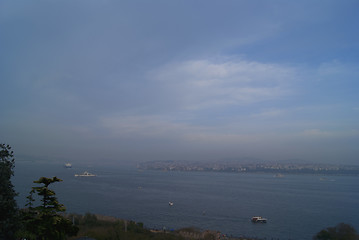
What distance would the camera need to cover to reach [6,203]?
407 cm

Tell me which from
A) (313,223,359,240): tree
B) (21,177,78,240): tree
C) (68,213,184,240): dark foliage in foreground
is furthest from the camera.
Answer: (313,223,359,240): tree

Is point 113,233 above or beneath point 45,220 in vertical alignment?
beneath

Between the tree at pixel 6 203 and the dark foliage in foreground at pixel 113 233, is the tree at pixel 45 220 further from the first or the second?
the dark foliage in foreground at pixel 113 233

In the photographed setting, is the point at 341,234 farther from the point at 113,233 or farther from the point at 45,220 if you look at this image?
the point at 45,220

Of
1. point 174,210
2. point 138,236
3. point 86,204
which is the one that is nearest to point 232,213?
point 174,210

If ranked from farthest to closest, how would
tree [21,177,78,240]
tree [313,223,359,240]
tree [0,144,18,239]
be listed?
tree [313,223,359,240], tree [21,177,78,240], tree [0,144,18,239]

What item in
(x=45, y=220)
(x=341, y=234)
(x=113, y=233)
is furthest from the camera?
(x=341, y=234)

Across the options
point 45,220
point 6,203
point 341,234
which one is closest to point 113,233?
point 45,220

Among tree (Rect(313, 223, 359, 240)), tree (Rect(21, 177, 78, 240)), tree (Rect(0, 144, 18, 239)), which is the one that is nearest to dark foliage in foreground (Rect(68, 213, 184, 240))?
tree (Rect(21, 177, 78, 240))

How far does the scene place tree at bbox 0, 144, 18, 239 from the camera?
403cm

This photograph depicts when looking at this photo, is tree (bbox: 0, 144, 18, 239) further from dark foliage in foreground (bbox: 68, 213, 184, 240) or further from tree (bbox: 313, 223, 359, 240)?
tree (bbox: 313, 223, 359, 240)

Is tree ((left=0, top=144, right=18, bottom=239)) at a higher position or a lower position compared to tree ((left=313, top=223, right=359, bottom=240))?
higher

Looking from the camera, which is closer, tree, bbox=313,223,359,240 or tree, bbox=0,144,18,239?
tree, bbox=0,144,18,239

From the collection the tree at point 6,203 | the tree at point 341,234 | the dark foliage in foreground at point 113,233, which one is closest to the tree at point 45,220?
the tree at point 6,203
